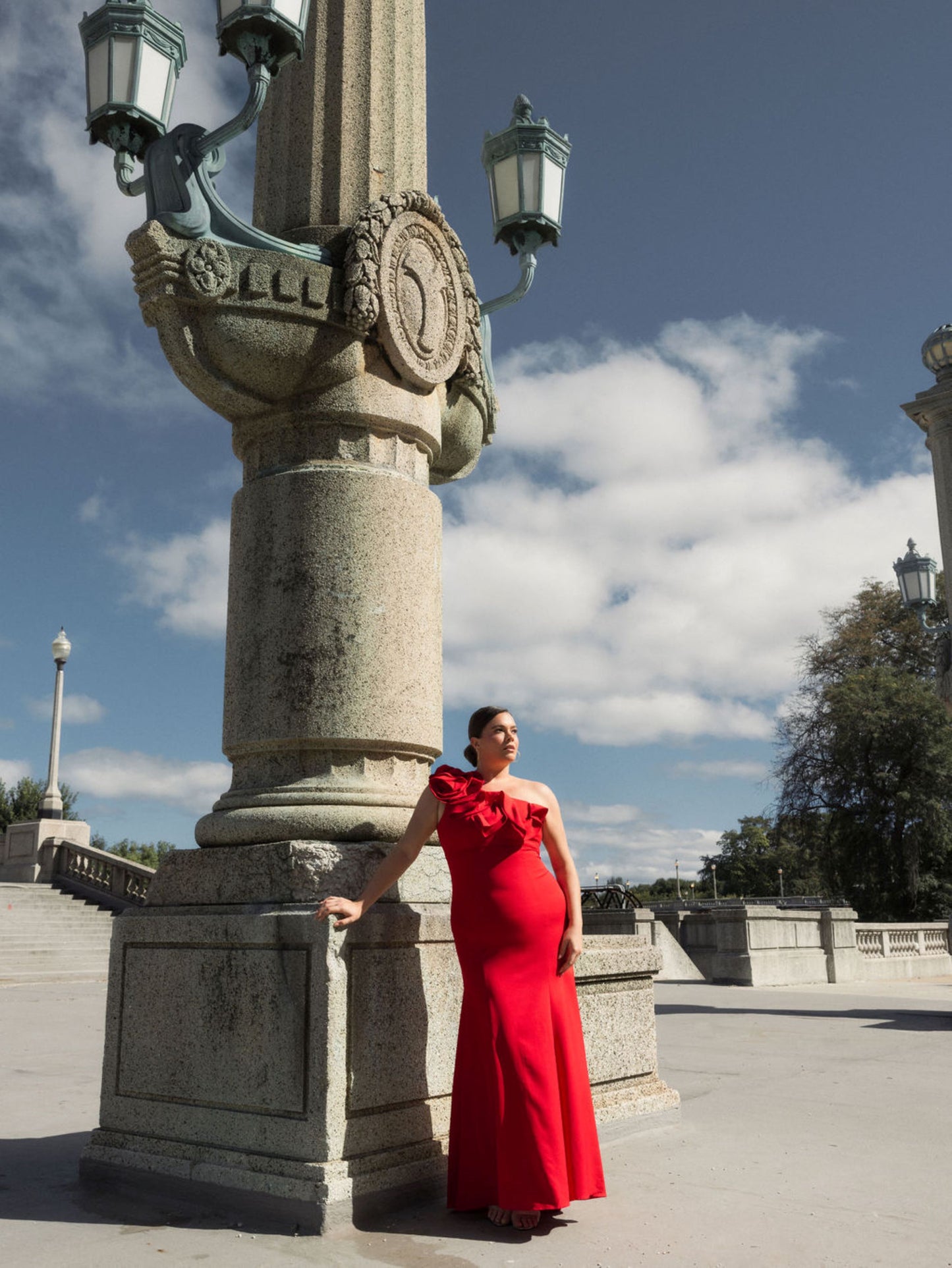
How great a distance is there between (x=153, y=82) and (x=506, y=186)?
87.1 inches

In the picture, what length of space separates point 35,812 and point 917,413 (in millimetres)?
49304

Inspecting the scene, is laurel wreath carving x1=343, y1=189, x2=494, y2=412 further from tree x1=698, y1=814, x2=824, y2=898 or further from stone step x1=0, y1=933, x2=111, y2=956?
tree x1=698, y1=814, x2=824, y2=898

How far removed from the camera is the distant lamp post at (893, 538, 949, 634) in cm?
1348

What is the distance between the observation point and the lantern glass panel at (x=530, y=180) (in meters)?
6.65

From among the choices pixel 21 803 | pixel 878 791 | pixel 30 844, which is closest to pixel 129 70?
pixel 30 844

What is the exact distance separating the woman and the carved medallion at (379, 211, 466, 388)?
75.4 inches

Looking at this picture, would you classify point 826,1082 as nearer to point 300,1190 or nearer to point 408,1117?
point 408,1117

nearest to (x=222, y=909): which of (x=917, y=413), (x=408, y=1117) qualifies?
(x=408, y=1117)

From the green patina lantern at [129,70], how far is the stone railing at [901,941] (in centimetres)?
1963

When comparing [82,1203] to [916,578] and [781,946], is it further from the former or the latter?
[781,946]

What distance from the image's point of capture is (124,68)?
5438 millimetres

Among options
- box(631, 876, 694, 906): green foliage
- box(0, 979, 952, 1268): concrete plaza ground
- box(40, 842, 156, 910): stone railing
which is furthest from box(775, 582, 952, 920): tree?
box(631, 876, 694, 906): green foliage

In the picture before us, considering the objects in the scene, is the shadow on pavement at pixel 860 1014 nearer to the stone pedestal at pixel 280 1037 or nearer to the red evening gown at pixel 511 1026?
the red evening gown at pixel 511 1026

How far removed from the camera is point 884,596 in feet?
137
